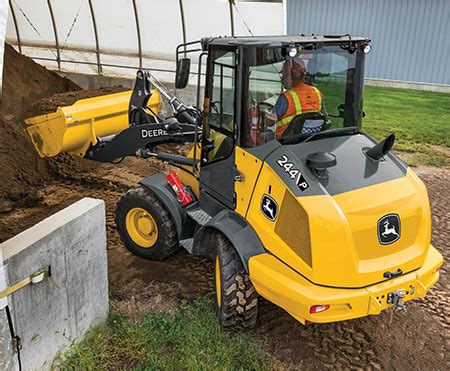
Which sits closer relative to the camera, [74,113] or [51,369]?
[51,369]

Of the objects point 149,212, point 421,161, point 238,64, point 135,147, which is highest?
point 238,64

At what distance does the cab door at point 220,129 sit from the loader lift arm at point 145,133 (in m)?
0.50

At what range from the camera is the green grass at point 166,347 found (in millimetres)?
3635

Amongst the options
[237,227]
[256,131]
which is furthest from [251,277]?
[256,131]

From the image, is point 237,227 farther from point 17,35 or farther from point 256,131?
point 17,35

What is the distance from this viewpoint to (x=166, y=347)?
3.89 meters

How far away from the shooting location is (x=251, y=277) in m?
3.62

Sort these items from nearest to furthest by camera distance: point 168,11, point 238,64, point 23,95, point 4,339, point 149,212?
point 4,339 < point 238,64 < point 149,212 < point 23,95 < point 168,11

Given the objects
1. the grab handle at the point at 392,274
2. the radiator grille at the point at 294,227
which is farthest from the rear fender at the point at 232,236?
the grab handle at the point at 392,274

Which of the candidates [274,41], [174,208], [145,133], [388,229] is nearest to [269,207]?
[388,229]

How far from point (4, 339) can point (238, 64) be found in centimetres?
248

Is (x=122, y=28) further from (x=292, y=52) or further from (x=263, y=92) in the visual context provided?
(x=292, y=52)

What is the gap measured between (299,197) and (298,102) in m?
0.86

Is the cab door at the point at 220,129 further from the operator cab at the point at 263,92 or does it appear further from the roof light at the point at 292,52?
the roof light at the point at 292,52
